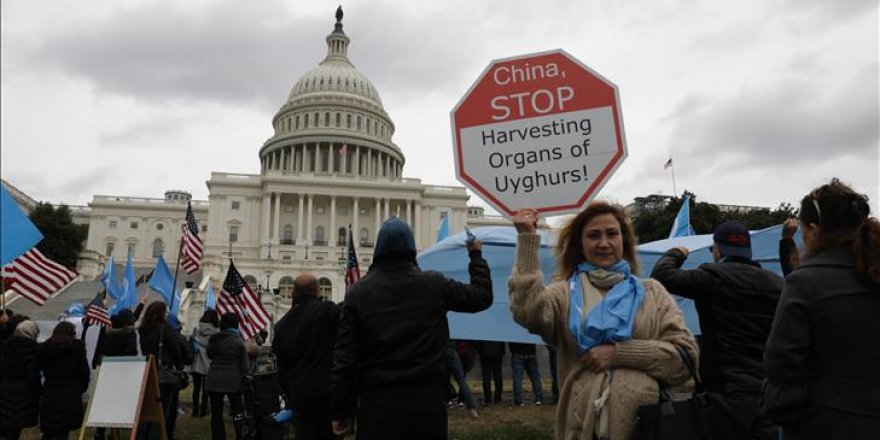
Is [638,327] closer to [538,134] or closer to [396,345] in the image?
[538,134]

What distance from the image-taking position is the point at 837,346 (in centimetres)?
305

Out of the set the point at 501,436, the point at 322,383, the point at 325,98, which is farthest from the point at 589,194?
the point at 325,98

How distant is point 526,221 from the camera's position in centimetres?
372

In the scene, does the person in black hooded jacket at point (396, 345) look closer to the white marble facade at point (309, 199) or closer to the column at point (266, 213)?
the white marble facade at point (309, 199)

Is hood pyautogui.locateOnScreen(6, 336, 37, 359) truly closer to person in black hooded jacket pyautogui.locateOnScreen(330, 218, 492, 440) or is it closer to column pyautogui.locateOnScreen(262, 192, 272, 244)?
person in black hooded jacket pyautogui.locateOnScreen(330, 218, 492, 440)

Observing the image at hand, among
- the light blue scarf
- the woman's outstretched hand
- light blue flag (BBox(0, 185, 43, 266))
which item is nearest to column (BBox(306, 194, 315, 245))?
light blue flag (BBox(0, 185, 43, 266))

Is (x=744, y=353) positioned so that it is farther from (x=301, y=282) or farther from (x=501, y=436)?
(x=501, y=436)

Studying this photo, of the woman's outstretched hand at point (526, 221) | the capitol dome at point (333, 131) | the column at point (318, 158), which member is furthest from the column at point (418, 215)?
the woman's outstretched hand at point (526, 221)

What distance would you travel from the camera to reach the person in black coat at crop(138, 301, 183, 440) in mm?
9023

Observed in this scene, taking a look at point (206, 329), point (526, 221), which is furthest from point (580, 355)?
point (206, 329)

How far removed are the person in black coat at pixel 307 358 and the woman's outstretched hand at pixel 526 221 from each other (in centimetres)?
318

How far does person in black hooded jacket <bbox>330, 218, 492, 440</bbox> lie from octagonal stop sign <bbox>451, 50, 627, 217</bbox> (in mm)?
677

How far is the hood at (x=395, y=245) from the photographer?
4.40 meters

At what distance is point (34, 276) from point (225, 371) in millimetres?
8970
